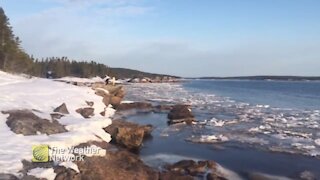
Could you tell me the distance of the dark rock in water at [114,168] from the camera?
1305cm

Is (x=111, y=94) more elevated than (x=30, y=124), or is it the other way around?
(x=30, y=124)

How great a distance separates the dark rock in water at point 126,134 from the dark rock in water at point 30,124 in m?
4.53

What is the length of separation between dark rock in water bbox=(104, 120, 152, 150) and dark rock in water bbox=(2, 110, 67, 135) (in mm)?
4531

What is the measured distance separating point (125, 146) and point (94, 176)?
8.70 metres

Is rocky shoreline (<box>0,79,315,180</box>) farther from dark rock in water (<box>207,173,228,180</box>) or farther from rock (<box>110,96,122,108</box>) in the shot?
rock (<box>110,96,122,108</box>)

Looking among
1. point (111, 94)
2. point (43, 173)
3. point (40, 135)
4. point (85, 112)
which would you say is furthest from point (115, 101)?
point (43, 173)

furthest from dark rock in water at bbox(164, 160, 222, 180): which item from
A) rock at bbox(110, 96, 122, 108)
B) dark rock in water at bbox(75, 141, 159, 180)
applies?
rock at bbox(110, 96, 122, 108)

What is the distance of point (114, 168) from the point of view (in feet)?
45.5

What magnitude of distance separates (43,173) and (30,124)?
15.7 feet

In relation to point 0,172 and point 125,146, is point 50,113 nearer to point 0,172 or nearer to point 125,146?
point 125,146

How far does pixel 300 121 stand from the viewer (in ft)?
112

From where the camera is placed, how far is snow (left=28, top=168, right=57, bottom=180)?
11.7 meters

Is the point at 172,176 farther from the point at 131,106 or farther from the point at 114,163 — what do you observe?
the point at 131,106

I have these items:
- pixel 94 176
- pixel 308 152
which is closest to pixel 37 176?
pixel 94 176
